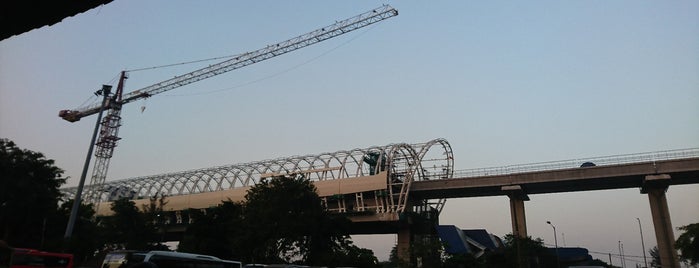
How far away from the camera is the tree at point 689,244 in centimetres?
5166

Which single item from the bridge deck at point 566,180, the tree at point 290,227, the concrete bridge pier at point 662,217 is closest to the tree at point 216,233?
the tree at point 290,227

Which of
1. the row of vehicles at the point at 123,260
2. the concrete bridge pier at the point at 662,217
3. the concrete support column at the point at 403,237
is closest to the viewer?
the row of vehicles at the point at 123,260

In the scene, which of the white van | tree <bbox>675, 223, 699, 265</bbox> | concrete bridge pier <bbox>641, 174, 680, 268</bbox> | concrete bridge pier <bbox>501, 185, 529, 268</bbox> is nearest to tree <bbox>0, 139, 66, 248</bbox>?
the white van

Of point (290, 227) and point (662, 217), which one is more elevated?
point (662, 217)

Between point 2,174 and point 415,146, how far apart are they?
56.9 m

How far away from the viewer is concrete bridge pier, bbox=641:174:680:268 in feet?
211

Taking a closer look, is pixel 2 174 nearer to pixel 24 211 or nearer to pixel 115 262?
pixel 24 211

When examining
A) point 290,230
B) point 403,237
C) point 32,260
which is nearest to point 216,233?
point 290,230

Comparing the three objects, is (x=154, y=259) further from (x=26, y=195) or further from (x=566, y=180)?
(x=566, y=180)

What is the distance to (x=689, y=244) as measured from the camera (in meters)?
52.5

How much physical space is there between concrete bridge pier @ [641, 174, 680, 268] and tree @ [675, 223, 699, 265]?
1073 cm

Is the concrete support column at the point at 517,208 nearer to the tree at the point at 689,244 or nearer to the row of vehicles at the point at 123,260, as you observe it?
the tree at the point at 689,244

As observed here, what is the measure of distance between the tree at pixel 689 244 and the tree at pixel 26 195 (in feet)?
236

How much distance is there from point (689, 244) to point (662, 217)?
52.1 feet
